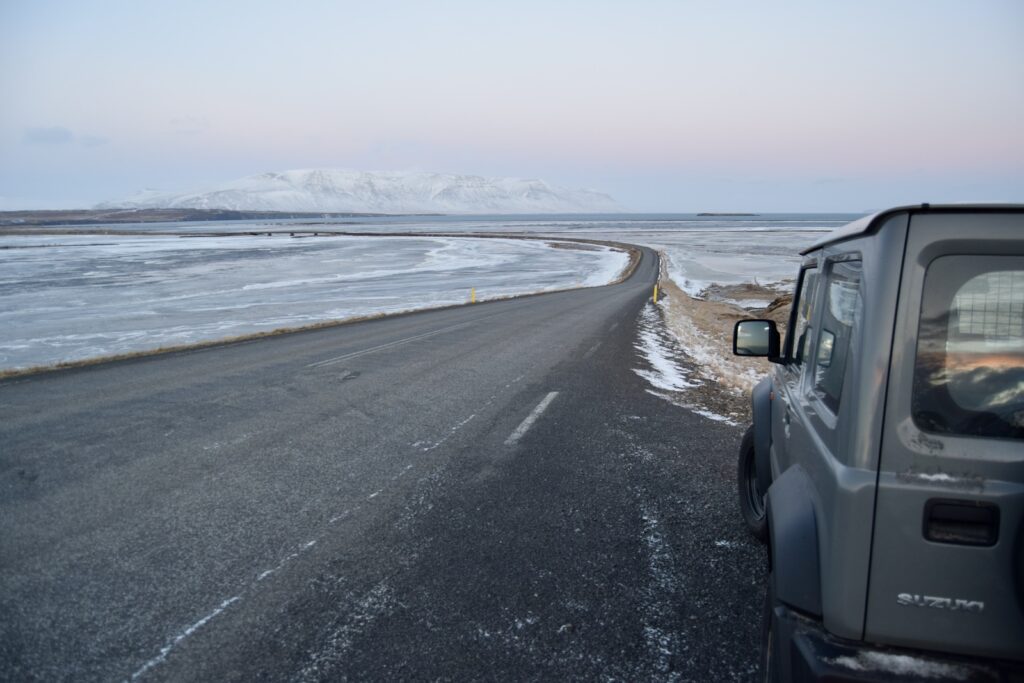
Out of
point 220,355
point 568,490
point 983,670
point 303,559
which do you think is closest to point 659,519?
point 568,490

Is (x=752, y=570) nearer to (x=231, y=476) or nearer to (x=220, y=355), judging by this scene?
(x=231, y=476)

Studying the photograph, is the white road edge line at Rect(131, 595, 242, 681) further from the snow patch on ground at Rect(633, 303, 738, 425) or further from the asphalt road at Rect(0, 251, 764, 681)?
the snow patch on ground at Rect(633, 303, 738, 425)

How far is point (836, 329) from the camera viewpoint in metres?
2.54

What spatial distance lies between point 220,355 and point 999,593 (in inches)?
495

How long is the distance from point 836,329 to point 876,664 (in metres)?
1.19

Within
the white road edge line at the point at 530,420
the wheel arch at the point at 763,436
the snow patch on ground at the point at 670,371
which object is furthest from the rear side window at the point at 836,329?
the snow patch on ground at the point at 670,371

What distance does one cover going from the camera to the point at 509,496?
5.16m

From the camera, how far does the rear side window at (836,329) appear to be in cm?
224

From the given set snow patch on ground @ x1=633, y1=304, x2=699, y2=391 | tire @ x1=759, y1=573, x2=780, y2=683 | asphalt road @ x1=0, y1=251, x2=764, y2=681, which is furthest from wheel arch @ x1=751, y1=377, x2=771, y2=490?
snow patch on ground @ x1=633, y1=304, x2=699, y2=391

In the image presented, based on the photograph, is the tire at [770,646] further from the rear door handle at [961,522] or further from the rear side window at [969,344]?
the rear side window at [969,344]

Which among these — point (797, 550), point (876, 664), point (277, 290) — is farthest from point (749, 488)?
point (277, 290)

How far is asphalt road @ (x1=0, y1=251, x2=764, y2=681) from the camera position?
125 inches

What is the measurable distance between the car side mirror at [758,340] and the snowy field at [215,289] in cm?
1480

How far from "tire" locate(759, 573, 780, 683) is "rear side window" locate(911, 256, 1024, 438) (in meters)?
0.91
